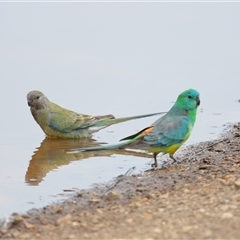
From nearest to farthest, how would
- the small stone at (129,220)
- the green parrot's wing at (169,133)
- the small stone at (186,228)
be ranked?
the small stone at (186,228) < the small stone at (129,220) < the green parrot's wing at (169,133)

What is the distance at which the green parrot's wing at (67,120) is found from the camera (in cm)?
939

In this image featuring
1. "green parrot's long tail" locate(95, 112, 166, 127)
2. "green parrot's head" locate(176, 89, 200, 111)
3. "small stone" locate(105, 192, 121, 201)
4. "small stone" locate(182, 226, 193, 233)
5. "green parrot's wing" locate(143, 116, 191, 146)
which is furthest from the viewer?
"green parrot's long tail" locate(95, 112, 166, 127)

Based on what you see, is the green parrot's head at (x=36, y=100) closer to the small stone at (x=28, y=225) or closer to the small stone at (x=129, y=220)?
the small stone at (x=28, y=225)

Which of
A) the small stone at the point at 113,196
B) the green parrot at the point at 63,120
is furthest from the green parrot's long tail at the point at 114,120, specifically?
the small stone at the point at 113,196

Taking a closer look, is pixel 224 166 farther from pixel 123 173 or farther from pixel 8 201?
pixel 8 201

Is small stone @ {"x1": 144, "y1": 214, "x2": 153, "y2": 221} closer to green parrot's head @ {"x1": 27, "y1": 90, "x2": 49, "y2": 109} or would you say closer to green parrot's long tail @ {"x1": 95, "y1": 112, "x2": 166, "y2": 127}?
green parrot's long tail @ {"x1": 95, "y1": 112, "x2": 166, "y2": 127}

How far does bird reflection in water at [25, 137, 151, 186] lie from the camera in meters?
7.43

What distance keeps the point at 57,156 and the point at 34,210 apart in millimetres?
2292

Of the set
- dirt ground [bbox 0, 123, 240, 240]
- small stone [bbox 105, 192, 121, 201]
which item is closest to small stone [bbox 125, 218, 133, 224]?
dirt ground [bbox 0, 123, 240, 240]

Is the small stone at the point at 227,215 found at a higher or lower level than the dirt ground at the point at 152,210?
higher

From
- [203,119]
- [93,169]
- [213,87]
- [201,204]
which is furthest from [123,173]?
[213,87]

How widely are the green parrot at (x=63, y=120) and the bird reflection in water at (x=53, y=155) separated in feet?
0.56

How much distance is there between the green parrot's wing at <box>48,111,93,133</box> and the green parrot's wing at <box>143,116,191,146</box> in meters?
2.24

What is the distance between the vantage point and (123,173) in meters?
7.38
